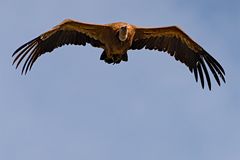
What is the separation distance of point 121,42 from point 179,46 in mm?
2446

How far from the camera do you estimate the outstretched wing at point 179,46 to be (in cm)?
2783

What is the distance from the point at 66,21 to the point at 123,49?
1.87 meters

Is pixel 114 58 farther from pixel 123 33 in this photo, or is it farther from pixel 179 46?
pixel 179 46

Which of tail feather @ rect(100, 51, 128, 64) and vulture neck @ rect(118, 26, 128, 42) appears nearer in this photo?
vulture neck @ rect(118, 26, 128, 42)

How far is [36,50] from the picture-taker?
1086 inches

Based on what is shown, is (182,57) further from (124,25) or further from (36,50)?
(36,50)

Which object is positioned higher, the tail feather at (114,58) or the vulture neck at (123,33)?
the vulture neck at (123,33)

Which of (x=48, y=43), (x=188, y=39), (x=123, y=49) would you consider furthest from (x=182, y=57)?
(x=48, y=43)

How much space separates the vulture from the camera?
2700 centimetres

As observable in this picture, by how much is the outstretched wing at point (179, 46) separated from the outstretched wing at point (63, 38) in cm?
125

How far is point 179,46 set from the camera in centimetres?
2847

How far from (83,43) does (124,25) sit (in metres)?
1.66

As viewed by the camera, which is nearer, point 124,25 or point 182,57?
point 124,25

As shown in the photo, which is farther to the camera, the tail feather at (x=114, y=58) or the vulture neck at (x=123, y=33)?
the tail feather at (x=114, y=58)
